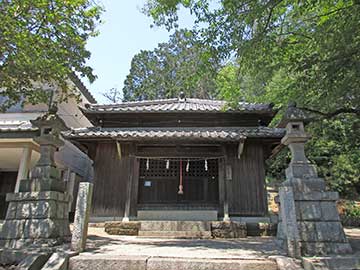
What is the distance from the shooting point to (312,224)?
189 inches

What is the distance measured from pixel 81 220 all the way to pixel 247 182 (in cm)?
718

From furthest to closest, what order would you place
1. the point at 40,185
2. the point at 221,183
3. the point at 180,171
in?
the point at 180,171, the point at 221,183, the point at 40,185

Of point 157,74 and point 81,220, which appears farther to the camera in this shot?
point 157,74

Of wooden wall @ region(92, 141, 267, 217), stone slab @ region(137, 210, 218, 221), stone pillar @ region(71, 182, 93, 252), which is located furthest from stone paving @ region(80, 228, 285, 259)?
wooden wall @ region(92, 141, 267, 217)

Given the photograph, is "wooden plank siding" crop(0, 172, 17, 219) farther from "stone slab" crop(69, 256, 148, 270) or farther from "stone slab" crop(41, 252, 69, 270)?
"stone slab" crop(69, 256, 148, 270)

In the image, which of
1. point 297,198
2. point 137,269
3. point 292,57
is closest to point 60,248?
point 137,269

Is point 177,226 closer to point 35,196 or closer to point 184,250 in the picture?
point 184,250

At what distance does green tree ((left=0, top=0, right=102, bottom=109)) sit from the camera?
602 centimetres

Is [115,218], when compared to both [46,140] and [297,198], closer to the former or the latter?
[46,140]

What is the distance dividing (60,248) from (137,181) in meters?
5.64

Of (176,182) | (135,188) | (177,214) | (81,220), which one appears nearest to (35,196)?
(81,220)

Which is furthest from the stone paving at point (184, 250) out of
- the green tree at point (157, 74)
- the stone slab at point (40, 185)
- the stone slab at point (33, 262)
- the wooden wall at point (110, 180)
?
the green tree at point (157, 74)

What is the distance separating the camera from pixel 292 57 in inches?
283

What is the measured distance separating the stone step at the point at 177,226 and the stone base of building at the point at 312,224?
4.20m
